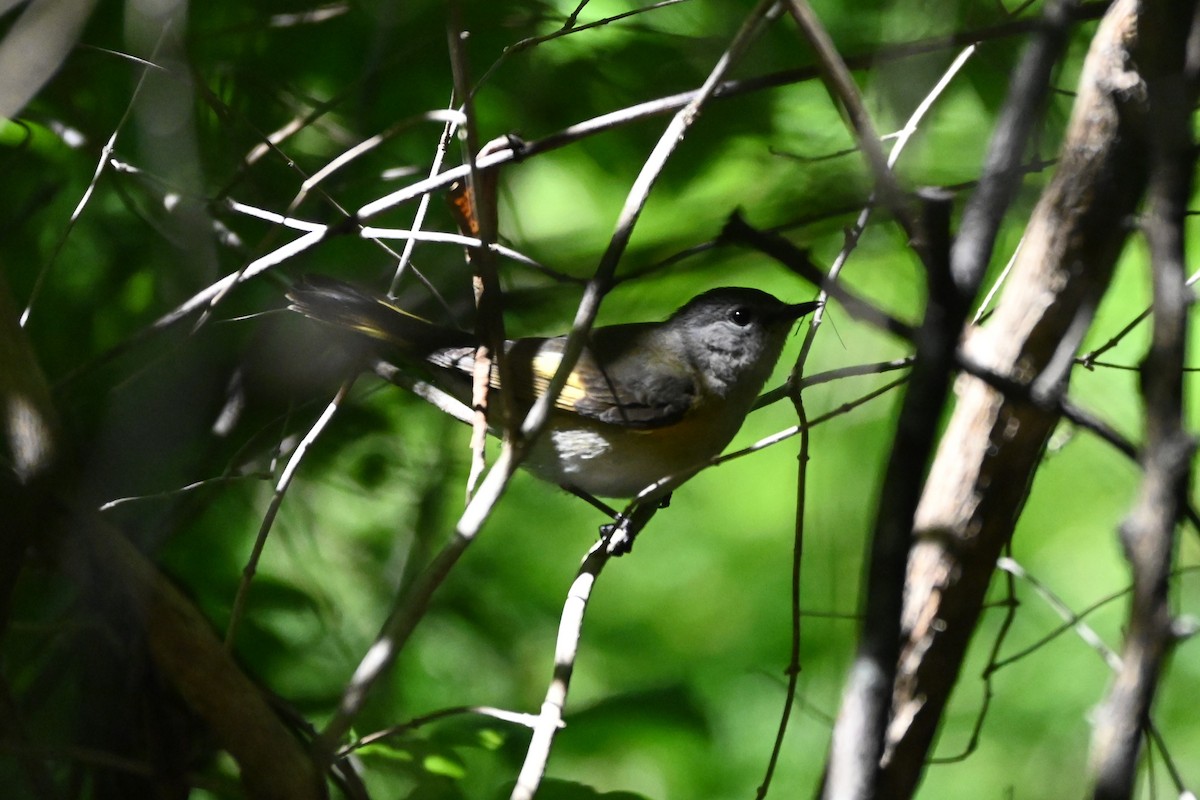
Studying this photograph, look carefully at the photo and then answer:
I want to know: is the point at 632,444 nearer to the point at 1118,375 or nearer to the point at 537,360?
the point at 537,360

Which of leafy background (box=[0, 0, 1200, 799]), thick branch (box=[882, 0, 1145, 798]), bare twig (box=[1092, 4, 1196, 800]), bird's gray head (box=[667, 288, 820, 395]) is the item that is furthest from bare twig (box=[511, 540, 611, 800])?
bird's gray head (box=[667, 288, 820, 395])

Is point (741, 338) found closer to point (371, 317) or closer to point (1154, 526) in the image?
point (371, 317)

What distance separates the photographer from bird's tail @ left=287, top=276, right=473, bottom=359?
2721 mm

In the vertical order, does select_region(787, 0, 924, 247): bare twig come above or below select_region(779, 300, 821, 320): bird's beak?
below

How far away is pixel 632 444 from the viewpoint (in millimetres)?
3385

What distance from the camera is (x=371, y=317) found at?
2.89 m

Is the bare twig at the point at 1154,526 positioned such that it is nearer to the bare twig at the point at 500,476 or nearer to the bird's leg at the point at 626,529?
the bare twig at the point at 500,476

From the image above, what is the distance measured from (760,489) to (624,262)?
50.7 inches

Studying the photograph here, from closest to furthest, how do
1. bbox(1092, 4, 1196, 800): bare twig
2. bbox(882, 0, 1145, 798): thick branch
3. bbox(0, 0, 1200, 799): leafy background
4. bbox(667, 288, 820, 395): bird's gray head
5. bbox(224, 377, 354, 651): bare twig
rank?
bbox(1092, 4, 1196, 800): bare twig → bbox(882, 0, 1145, 798): thick branch → bbox(224, 377, 354, 651): bare twig → bbox(0, 0, 1200, 799): leafy background → bbox(667, 288, 820, 395): bird's gray head

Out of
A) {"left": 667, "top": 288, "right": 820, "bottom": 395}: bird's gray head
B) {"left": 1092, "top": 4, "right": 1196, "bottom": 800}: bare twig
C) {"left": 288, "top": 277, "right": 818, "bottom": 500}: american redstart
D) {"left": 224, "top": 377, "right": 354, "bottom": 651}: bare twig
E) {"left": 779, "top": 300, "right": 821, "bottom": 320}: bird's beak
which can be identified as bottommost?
{"left": 224, "top": 377, "right": 354, "bottom": 651}: bare twig

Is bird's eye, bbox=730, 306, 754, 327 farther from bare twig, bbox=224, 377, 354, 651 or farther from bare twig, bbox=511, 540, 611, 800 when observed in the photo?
bare twig, bbox=224, 377, 354, 651

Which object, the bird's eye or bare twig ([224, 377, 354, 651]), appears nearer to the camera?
bare twig ([224, 377, 354, 651])

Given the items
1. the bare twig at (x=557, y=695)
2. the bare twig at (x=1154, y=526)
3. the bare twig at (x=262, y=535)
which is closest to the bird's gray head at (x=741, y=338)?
the bare twig at (x=557, y=695)

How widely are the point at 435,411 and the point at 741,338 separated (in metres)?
1.11
